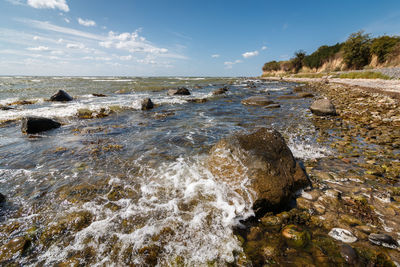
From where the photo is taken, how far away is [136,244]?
110 inches

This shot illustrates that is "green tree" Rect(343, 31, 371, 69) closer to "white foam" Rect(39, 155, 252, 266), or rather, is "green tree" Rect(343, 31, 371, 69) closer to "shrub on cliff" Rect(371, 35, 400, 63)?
"shrub on cliff" Rect(371, 35, 400, 63)

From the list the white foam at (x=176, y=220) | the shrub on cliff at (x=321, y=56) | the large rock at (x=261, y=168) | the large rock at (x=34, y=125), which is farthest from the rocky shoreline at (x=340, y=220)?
the shrub on cliff at (x=321, y=56)

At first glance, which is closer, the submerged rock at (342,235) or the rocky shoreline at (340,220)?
the rocky shoreline at (340,220)

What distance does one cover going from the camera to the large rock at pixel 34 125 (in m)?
8.34

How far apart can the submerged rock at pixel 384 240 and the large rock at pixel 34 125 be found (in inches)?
498

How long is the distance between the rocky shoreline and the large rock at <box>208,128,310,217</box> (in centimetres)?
27

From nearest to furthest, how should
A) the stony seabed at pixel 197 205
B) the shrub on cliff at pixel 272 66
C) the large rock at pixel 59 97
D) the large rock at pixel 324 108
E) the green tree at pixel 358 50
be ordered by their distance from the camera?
the stony seabed at pixel 197 205
the large rock at pixel 324 108
the large rock at pixel 59 97
the green tree at pixel 358 50
the shrub on cliff at pixel 272 66

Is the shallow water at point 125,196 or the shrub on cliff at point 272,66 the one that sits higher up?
the shrub on cliff at point 272,66

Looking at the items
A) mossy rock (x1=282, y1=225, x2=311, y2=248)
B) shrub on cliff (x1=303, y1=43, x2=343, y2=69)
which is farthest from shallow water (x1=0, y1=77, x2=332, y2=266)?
shrub on cliff (x1=303, y1=43, x2=343, y2=69)

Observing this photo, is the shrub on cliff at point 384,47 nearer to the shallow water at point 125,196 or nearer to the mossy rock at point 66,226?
the shallow water at point 125,196

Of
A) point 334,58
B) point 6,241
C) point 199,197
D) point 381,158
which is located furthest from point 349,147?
point 334,58

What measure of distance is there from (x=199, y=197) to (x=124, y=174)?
2.41 meters

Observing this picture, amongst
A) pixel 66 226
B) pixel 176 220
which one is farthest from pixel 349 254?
pixel 66 226

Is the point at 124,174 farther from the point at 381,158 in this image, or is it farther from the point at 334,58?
the point at 334,58
